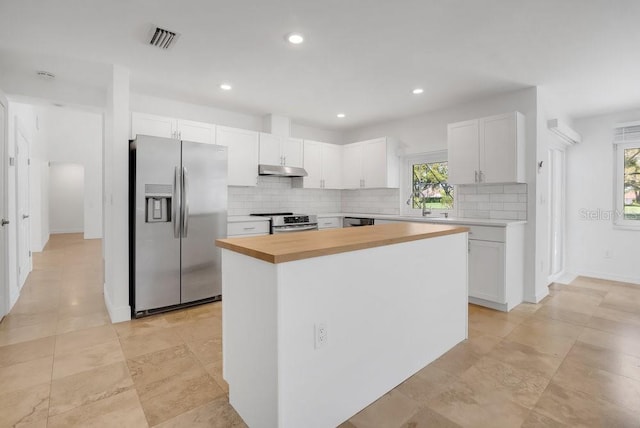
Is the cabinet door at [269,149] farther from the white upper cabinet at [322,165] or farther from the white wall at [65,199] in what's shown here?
the white wall at [65,199]

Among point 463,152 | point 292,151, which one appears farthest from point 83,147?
point 463,152

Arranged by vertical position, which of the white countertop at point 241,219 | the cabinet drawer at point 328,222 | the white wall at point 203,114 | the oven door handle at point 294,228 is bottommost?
the oven door handle at point 294,228

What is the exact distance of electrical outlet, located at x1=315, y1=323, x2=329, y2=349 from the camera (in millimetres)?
1544

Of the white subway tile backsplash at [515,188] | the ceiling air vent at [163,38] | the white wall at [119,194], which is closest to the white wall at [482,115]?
the white subway tile backsplash at [515,188]

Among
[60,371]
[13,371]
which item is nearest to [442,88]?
[60,371]

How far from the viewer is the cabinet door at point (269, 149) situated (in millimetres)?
4586

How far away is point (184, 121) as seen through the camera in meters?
3.85

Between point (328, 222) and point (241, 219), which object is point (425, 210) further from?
point (241, 219)

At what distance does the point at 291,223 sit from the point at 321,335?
3005 mm

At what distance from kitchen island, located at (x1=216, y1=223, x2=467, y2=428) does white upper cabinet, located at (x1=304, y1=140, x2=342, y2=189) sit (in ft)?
9.98

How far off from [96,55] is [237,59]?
1.23 metres

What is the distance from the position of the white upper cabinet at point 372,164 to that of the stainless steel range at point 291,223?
43.1 inches

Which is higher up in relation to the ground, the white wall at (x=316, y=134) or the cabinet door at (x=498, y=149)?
the white wall at (x=316, y=134)

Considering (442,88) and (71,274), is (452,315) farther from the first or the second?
(71,274)
